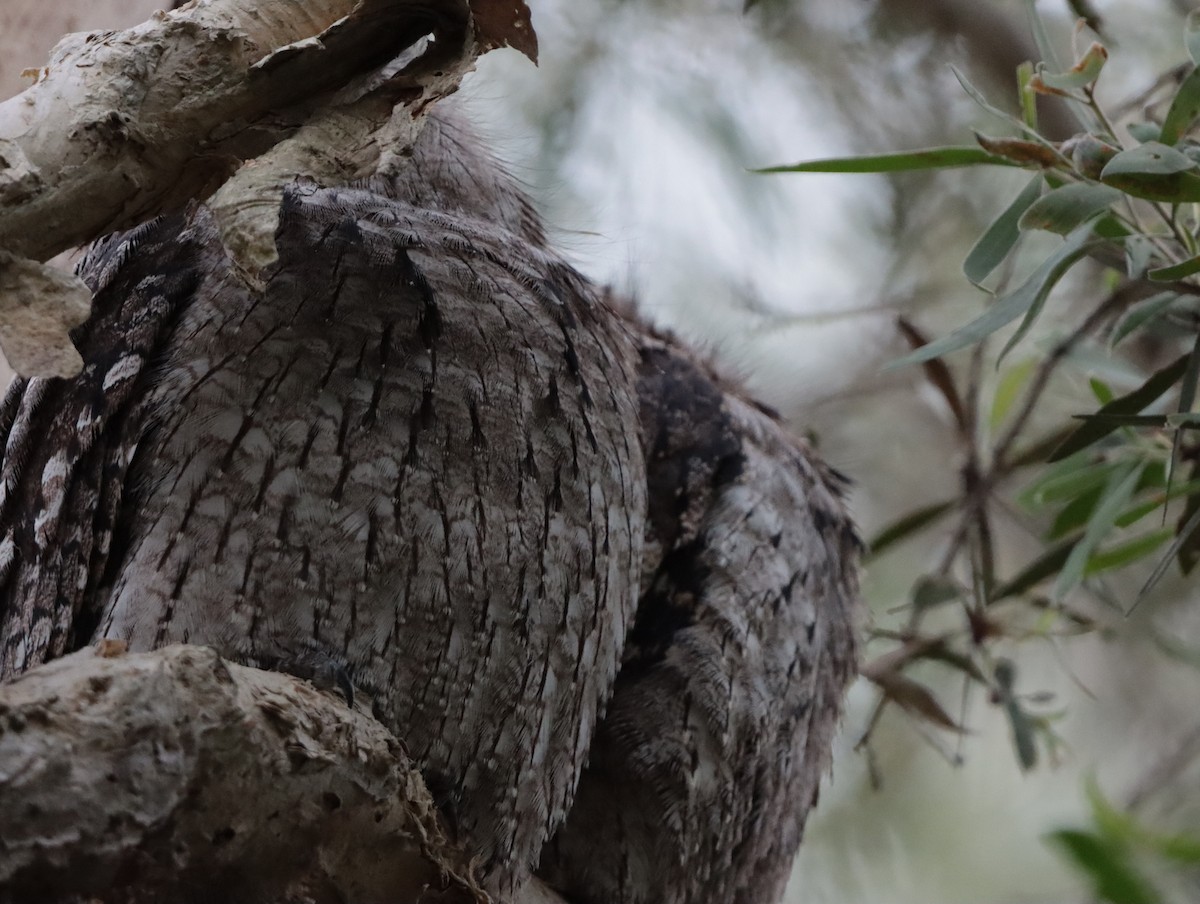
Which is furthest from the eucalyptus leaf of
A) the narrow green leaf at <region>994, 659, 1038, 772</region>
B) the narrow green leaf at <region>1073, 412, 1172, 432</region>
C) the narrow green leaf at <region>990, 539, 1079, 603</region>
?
the narrow green leaf at <region>994, 659, 1038, 772</region>

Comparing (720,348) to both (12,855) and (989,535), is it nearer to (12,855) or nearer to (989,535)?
(989,535)

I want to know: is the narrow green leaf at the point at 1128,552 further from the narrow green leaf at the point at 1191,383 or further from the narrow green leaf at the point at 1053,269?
the narrow green leaf at the point at 1053,269

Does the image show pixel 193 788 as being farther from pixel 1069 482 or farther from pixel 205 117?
pixel 1069 482

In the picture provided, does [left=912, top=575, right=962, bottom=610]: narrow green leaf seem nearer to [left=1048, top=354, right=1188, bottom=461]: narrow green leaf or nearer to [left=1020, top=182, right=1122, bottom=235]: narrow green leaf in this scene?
[left=1048, top=354, right=1188, bottom=461]: narrow green leaf

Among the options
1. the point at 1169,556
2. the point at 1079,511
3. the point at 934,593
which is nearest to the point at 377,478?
the point at 1169,556

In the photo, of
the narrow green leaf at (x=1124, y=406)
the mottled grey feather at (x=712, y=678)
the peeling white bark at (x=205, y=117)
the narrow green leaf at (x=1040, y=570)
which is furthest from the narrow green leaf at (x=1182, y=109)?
the narrow green leaf at (x=1040, y=570)

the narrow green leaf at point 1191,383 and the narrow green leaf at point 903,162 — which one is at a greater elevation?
the narrow green leaf at point 903,162

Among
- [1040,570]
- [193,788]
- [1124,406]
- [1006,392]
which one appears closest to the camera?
[193,788]

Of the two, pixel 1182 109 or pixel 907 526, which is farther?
pixel 907 526
